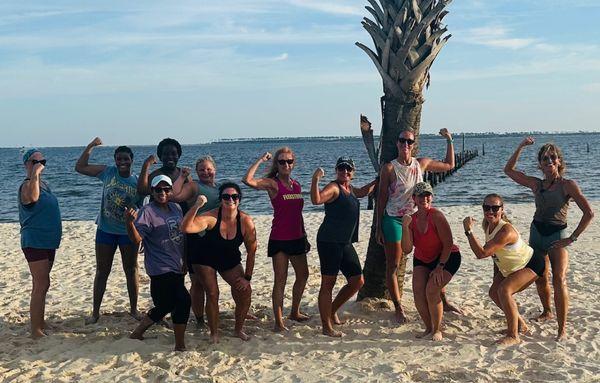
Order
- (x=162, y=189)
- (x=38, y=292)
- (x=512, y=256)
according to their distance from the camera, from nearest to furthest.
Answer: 1. (x=162, y=189)
2. (x=512, y=256)
3. (x=38, y=292)

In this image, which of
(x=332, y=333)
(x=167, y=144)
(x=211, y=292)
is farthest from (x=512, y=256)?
(x=167, y=144)

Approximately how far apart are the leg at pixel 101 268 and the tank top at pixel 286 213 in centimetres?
188

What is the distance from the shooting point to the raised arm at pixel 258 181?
575 cm

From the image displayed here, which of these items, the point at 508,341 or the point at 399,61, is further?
the point at 399,61

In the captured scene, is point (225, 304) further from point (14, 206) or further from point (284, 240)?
point (14, 206)

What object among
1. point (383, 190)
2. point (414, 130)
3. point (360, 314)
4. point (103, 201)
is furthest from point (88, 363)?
point (414, 130)

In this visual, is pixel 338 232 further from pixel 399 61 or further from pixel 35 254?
pixel 35 254

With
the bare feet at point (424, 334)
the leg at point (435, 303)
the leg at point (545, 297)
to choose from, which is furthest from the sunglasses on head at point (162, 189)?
the leg at point (545, 297)

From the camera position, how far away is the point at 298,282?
6.31m

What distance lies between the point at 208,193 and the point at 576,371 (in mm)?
3814

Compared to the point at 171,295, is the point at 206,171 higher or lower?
higher

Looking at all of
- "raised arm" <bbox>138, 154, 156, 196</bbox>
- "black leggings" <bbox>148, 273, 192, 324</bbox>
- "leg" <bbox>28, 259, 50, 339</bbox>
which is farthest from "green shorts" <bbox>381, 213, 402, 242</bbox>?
"leg" <bbox>28, 259, 50, 339</bbox>

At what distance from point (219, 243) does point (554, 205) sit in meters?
3.42

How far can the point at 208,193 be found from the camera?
19.3ft
